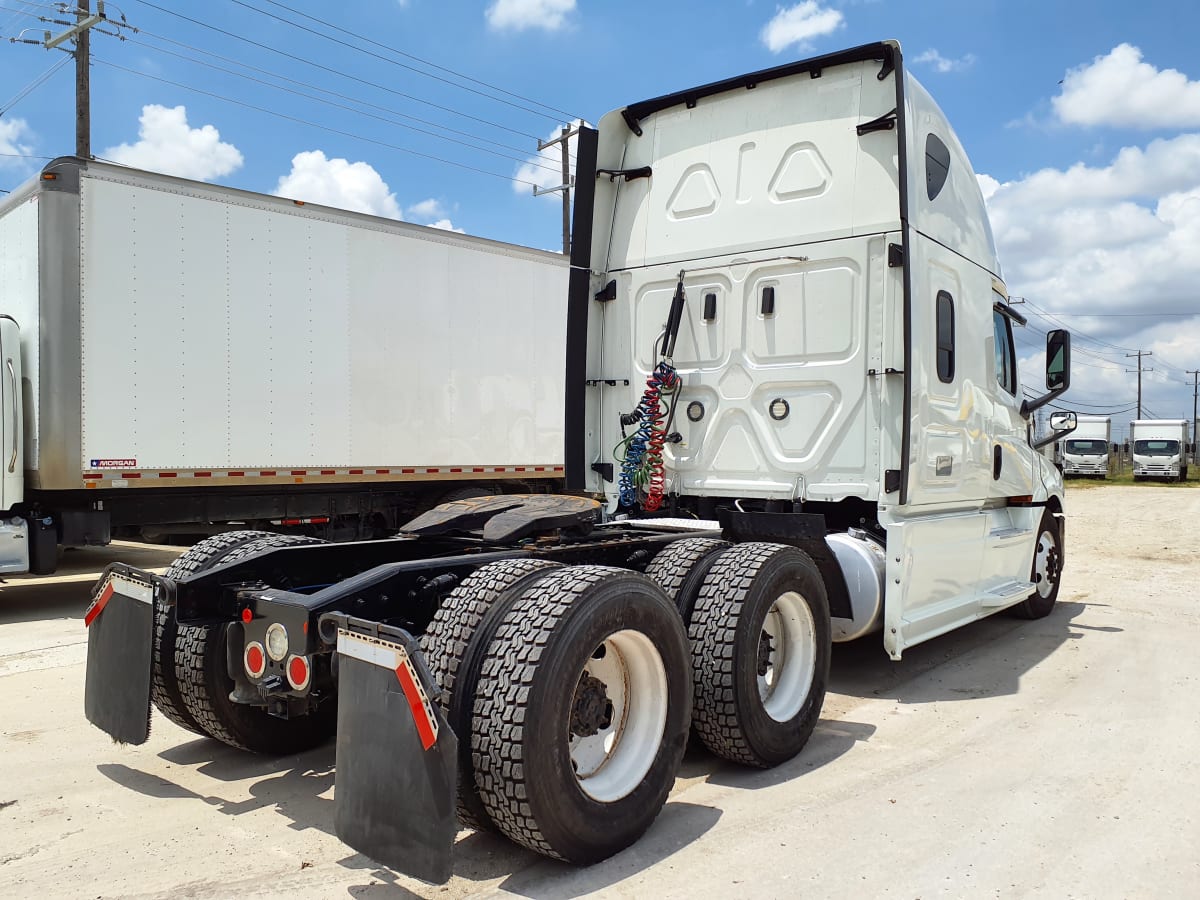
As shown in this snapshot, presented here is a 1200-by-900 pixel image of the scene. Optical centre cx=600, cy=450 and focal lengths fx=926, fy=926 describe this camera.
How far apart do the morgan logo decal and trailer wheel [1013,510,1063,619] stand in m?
7.66

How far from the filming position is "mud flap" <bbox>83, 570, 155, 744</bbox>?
11.7 ft

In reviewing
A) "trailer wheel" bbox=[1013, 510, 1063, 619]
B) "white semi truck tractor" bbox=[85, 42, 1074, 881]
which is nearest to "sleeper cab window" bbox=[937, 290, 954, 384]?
"white semi truck tractor" bbox=[85, 42, 1074, 881]

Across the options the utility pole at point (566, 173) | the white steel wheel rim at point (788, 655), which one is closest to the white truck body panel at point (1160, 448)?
the utility pole at point (566, 173)

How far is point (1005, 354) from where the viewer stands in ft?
23.1

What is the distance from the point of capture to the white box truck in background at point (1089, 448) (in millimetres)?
41375

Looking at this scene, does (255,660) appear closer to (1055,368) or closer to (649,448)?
(649,448)

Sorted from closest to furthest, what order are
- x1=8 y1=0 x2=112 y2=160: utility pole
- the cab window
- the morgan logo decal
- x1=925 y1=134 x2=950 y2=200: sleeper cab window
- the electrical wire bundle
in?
x1=925 y1=134 x2=950 y2=200: sleeper cab window → the electrical wire bundle → the cab window → the morgan logo decal → x1=8 y1=0 x2=112 y2=160: utility pole

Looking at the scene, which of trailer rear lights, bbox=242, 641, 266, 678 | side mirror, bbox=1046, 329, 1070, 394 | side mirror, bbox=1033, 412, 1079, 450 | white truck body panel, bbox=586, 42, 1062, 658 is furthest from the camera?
side mirror, bbox=1033, 412, 1079, 450

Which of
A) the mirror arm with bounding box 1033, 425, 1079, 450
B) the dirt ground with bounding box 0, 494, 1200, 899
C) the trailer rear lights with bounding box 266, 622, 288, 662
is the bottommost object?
the dirt ground with bounding box 0, 494, 1200, 899

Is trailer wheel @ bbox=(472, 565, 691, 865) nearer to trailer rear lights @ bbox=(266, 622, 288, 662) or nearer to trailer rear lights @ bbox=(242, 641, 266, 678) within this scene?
trailer rear lights @ bbox=(266, 622, 288, 662)

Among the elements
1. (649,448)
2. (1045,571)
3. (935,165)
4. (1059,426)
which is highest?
(935,165)

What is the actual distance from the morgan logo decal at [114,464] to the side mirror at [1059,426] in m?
7.64

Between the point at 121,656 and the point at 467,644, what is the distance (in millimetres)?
1580

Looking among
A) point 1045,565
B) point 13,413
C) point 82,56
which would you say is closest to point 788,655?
point 1045,565
